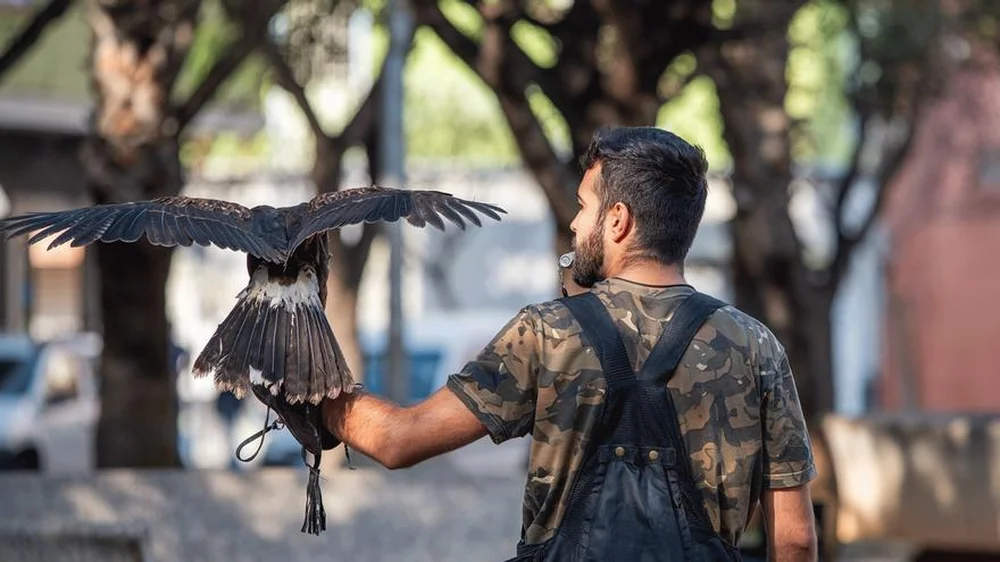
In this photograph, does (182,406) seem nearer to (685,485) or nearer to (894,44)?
(894,44)

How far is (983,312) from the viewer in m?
28.0

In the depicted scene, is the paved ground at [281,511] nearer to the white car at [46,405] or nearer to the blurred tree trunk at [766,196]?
the blurred tree trunk at [766,196]

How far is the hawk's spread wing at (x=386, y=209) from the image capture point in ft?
12.1

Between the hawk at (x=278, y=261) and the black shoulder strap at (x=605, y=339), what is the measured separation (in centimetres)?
46

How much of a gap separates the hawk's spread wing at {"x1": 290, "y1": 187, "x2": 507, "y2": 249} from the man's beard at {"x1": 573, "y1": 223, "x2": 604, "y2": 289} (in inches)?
8.8

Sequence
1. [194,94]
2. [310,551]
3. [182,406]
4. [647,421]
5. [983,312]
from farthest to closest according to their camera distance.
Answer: [983,312]
[182,406]
[194,94]
[310,551]
[647,421]

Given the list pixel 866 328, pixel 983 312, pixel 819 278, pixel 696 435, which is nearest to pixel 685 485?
pixel 696 435

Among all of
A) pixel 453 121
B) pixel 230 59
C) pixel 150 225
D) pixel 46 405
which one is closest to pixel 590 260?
pixel 150 225

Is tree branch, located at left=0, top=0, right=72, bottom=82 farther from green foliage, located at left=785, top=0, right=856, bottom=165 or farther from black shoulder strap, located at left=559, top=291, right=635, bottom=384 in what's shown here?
black shoulder strap, located at left=559, top=291, right=635, bottom=384

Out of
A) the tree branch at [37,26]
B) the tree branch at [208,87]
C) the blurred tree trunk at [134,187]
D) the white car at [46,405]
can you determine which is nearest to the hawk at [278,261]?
the blurred tree trunk at [134,187]

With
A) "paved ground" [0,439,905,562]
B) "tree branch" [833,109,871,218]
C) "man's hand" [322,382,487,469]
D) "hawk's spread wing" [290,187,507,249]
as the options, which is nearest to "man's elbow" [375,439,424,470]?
"man's hand" [322,382,487,469]

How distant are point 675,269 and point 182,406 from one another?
20.5 metres

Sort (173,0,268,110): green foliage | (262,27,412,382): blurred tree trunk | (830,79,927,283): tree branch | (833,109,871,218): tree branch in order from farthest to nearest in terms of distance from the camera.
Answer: (173,0,268,110): green foliage
(833,109,871,218): tree branch
(830,79,927,283): tree branch
(262,27,412,382): blurred tree trunk

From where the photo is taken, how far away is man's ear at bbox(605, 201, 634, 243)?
3520 millimetres
